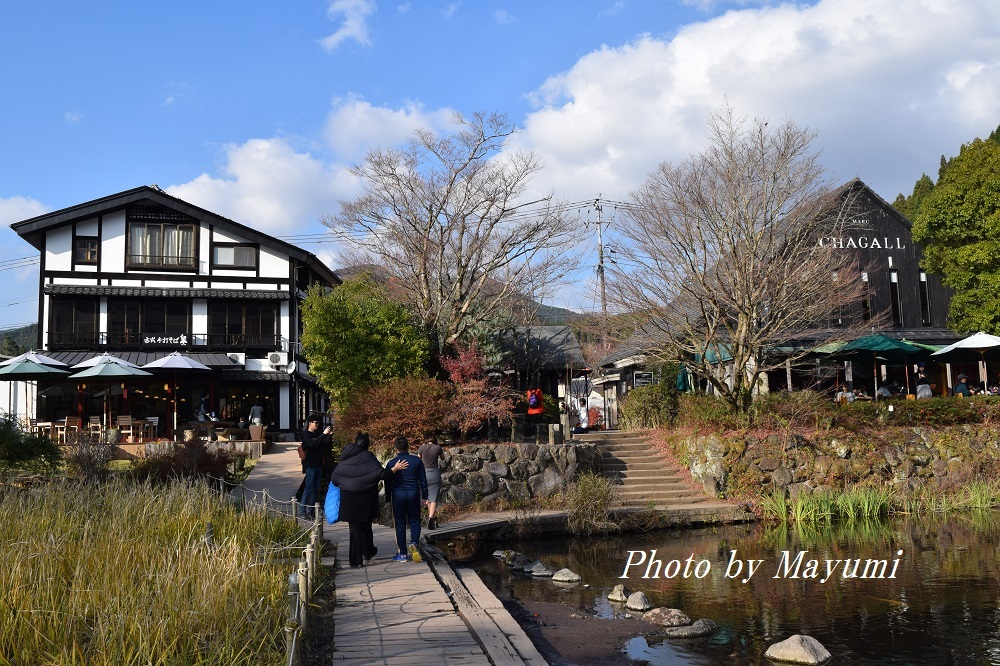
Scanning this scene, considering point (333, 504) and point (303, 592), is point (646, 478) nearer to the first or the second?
point (333, 504)

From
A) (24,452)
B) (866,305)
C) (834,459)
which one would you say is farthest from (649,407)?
(24,452)

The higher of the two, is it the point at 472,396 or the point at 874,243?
the point at 874,243

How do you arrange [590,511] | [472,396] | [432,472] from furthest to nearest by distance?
[472,396]
[590,511]
[432,472]

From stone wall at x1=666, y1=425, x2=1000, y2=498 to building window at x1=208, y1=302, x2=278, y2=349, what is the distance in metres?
20.6

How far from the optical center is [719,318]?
2030 cm

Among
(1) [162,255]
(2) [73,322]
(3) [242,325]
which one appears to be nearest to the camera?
(2) [73,322]

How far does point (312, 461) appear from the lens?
14094 millimetres


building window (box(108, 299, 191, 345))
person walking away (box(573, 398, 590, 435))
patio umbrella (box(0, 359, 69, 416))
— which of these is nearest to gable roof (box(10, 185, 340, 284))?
building window (box(108, 299, 191, 345))

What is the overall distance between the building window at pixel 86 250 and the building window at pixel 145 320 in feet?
6.68

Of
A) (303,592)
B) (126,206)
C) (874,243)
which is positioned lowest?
(303,592)

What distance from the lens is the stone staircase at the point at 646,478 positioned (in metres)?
16.8

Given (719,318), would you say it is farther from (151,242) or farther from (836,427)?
(151,242)

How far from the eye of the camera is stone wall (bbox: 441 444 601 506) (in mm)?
17203

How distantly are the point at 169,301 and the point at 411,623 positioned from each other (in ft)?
97.4
